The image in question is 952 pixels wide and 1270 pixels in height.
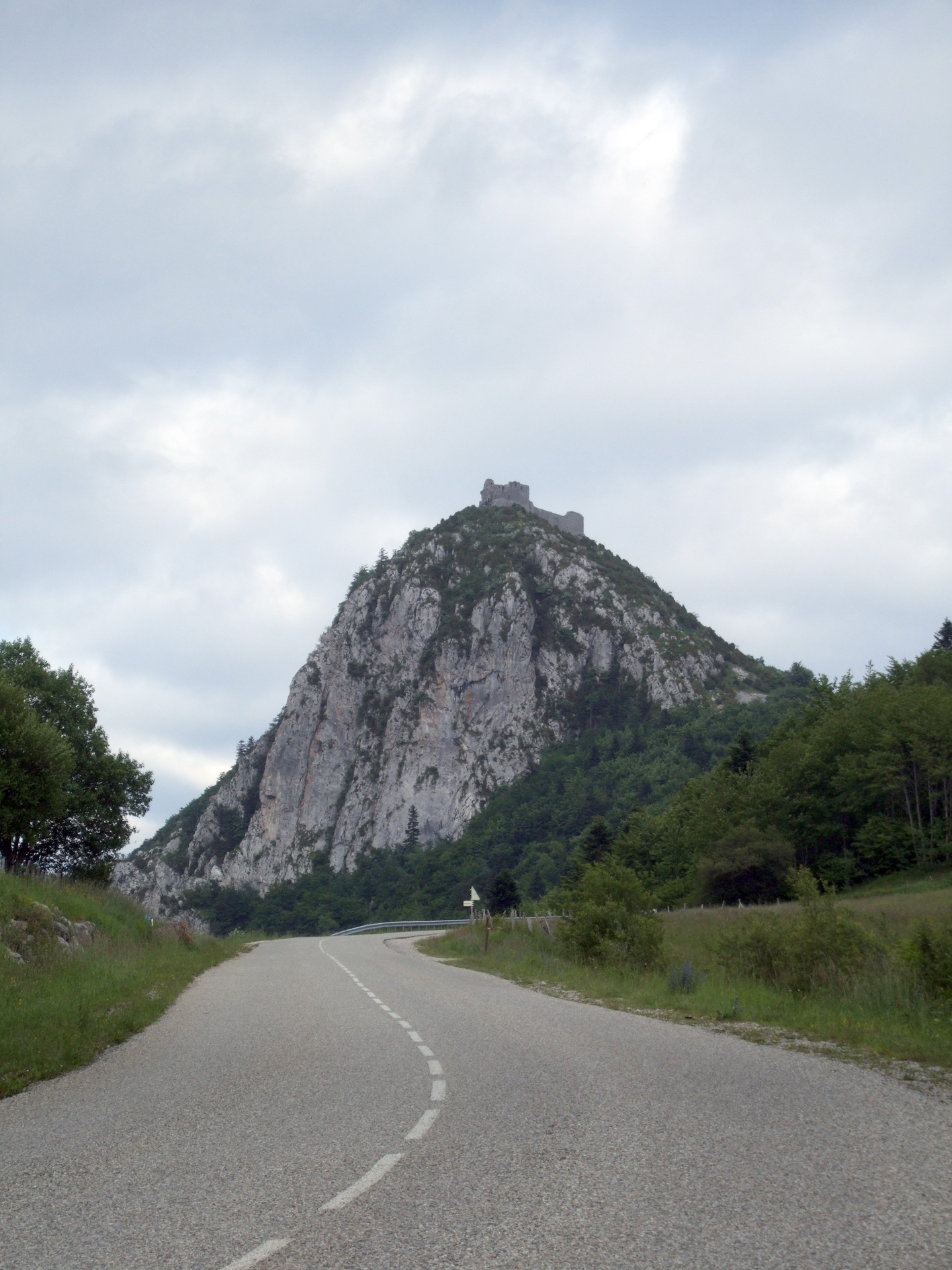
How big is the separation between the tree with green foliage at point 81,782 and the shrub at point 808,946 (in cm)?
2878

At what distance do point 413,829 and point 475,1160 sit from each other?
153411 mm

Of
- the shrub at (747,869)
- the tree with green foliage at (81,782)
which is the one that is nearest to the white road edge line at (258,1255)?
the tree with green foliage at (81,782)

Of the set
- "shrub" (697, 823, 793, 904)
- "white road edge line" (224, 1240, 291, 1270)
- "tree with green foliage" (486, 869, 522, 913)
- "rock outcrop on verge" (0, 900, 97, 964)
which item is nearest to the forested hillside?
"shrub" (697, 823, 793, 904)

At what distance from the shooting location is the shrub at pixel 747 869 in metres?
58.6

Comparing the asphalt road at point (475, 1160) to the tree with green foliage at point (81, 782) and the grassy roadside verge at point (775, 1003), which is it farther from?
the tree with green foliage at point (81, 782)

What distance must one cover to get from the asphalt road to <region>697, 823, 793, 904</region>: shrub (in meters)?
51.2

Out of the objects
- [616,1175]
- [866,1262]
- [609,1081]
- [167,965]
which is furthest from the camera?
[167,965]

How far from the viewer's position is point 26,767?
29.4m

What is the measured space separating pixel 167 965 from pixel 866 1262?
21.4 metres

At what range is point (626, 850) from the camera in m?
86.0

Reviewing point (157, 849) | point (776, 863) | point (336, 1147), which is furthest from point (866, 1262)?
point (157, 849)

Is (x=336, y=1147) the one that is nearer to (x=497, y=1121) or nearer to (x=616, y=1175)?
(x=497, y=1121)

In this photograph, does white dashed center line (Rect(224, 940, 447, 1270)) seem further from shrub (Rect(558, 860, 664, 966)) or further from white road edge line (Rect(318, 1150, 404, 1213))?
shrub (Rect(558, 860, 664, 966))

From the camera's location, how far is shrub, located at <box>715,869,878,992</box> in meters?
15.6
